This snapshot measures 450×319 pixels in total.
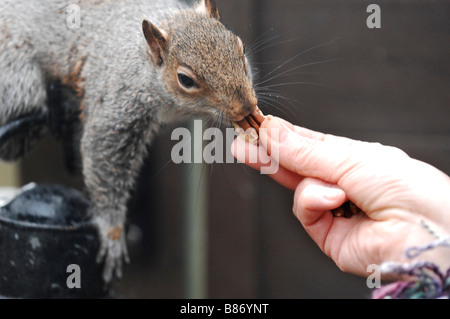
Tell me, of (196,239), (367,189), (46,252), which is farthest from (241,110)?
(196,239)

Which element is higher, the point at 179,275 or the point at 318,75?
the point at 318,75

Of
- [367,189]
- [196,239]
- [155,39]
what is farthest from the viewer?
[196,239]

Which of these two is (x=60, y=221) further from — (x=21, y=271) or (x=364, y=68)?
(x=364, y=68)

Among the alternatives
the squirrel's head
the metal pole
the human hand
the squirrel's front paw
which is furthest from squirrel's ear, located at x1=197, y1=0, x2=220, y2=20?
the metal pole

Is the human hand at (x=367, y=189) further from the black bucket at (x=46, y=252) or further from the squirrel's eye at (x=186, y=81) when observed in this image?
the black bucket at (x=46, y=252)

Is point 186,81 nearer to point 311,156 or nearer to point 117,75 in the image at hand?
point 117,75

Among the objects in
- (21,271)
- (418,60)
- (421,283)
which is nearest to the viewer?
(421,283)
